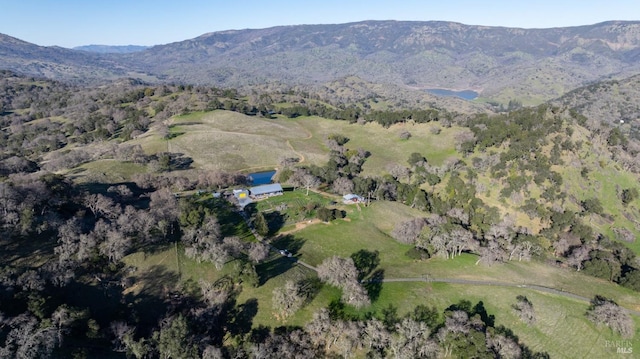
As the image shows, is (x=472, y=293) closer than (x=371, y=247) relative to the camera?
Yes

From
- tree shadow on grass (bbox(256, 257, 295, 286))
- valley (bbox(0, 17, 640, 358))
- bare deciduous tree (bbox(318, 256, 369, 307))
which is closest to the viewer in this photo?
valley (bbox(0, 17, 640, 358))

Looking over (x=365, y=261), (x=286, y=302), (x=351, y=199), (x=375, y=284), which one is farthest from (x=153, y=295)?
(x=351, y=199)

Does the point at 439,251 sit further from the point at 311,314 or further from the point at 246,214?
the point at 246,214

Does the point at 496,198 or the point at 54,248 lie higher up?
the point at 54,248

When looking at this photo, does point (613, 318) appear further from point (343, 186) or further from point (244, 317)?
point (343, 186)

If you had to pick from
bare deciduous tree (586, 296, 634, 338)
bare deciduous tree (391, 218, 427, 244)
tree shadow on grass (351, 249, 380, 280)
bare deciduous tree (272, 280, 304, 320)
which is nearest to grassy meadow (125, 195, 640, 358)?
bare deciduous tree (272, 280, 304, 320)

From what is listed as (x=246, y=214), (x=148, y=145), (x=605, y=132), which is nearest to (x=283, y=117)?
(x=148, y=145)

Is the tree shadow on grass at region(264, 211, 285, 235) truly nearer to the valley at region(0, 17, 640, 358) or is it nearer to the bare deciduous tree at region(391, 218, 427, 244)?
the valley at region(0, 17, 640, 358)
